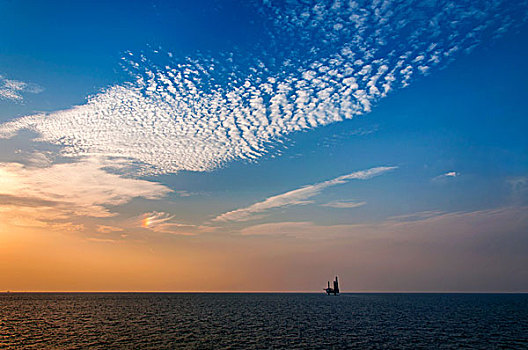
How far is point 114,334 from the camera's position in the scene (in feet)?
179

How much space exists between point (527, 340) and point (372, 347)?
27.4 meters

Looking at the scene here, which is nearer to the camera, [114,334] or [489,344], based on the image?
[489,344]

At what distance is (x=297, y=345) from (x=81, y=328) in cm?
3966

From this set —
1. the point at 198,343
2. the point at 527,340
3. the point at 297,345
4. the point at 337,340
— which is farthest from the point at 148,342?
the point at 527,340

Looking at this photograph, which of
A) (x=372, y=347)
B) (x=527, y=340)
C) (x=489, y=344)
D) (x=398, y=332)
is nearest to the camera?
(x=372, y=347)

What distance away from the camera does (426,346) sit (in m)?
47.0

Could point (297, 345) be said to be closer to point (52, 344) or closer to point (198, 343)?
point (198, 343)

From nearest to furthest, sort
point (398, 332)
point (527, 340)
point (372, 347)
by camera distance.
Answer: point (372, 347) → point (527, 340) → point (398, 332)

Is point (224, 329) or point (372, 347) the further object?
point (224, 329)

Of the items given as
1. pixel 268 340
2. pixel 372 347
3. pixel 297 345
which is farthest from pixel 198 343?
pixel 372 347

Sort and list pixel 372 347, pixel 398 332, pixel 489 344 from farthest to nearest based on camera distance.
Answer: pixel 398 332 → pixel 489 344 → pixel 372 347

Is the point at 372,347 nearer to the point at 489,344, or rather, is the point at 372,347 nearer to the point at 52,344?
the point at 489,344

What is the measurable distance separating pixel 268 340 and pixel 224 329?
1400cm

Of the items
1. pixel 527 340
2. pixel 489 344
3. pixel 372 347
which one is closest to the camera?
pixel 372 347
